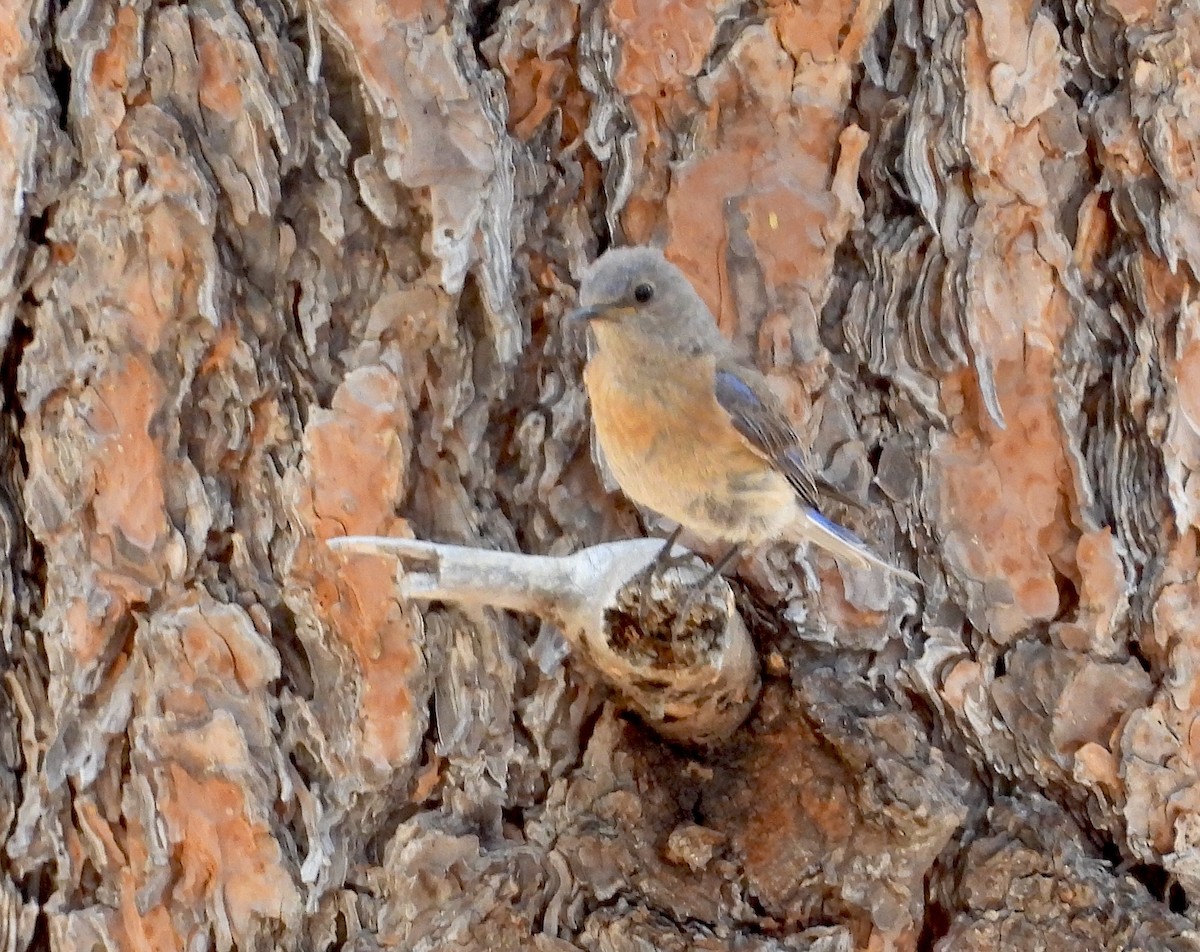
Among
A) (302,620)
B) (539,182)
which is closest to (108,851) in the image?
(302,620)

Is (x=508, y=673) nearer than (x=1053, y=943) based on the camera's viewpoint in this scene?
No

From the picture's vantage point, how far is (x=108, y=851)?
5.90 ft

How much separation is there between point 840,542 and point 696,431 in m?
0.27

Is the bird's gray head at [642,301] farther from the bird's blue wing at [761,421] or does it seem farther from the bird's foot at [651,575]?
the bird's foot at [651,575]

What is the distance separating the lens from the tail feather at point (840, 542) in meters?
1.74

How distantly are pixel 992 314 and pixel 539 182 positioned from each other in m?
0.74

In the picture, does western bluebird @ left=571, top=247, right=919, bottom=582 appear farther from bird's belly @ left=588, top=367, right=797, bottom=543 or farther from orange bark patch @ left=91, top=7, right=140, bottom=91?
orange bark patch @ left=91, top=7, right=140, bottom=91

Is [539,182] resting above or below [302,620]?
above

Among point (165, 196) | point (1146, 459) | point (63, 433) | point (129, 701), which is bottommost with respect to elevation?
point (129, 701)

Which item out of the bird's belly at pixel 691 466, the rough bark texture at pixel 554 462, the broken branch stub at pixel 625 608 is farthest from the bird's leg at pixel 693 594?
the rough bark texture at pixel 554 462

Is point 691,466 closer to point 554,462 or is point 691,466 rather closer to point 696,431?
point 696,431

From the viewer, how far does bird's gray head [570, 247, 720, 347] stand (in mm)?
1682

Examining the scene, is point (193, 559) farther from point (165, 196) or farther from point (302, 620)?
point (165, 196)

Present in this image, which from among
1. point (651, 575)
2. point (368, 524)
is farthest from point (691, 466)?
point (368, 524)
